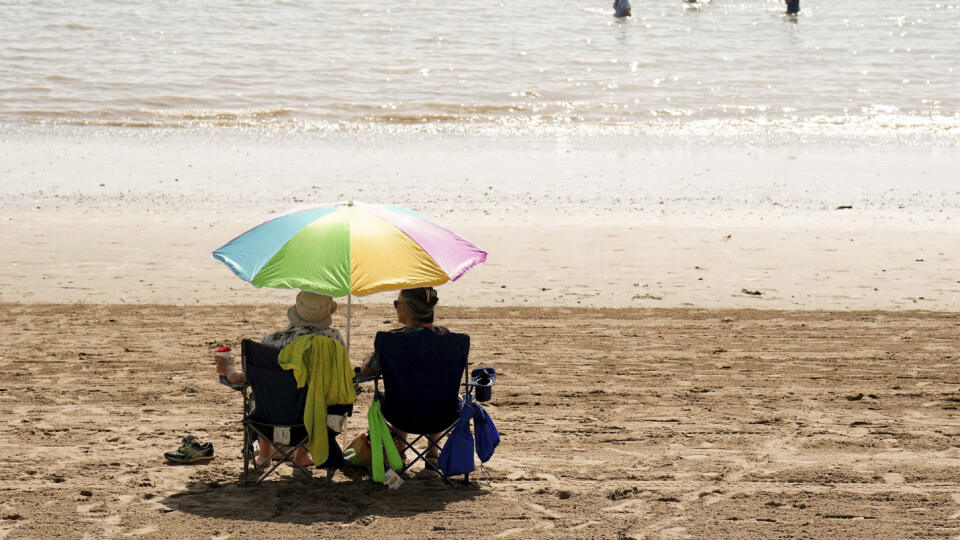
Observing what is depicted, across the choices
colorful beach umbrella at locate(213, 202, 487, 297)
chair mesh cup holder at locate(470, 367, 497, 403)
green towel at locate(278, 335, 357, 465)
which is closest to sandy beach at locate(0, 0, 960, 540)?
green towel at locate(278, 335, 357, 465)

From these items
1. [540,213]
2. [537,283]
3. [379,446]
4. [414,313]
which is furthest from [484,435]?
[540,213]

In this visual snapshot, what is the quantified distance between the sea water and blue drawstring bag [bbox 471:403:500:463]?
45.6 feet

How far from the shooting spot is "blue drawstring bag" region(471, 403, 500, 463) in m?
5.86

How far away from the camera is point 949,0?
38.1 metres

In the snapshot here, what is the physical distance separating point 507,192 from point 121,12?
1979cm

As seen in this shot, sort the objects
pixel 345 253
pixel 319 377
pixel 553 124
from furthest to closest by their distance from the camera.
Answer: pixel 553 124 < pixel 319 377 < pixel 345 253

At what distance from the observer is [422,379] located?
578 centimetres

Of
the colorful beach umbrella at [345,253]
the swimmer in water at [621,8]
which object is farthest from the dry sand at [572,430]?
the swimmer in water at [621,8]

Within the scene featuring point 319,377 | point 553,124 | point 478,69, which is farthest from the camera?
point 478,69

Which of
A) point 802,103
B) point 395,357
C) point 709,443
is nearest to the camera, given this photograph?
point 395,357

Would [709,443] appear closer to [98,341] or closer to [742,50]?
[98,341]

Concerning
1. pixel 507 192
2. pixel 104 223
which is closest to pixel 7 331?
pixel 104 223

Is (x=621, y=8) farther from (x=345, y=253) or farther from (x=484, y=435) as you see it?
(x=345, y=253)

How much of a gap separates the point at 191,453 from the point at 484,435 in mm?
1613
